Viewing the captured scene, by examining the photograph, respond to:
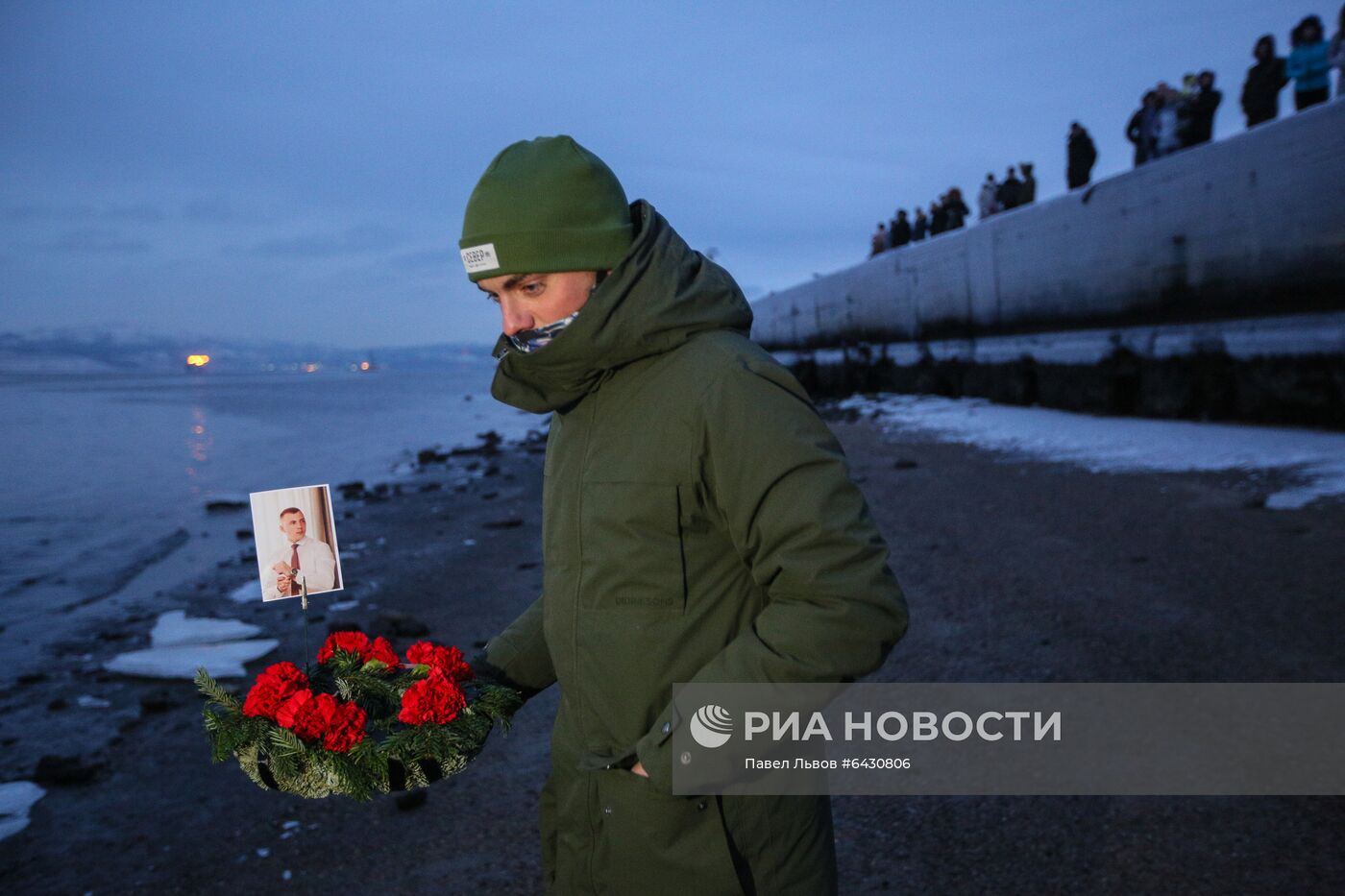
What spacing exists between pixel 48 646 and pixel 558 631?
812 centimetres

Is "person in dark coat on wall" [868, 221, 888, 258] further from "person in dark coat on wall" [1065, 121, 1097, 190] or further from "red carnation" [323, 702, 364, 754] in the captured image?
"red carnation" [323, 702, 364, 754]

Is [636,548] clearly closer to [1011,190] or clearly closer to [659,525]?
[659,525]

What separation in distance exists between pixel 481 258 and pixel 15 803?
14.9 ft

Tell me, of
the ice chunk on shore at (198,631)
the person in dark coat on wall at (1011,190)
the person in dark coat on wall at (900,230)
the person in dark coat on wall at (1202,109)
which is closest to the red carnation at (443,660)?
the ice chunk on shore at (198,631)

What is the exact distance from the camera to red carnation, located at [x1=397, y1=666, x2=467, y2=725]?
6.53 feet

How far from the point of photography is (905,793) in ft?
13.0

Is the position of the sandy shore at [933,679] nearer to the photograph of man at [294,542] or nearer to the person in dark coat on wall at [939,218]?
the photograph of man at [294,542]

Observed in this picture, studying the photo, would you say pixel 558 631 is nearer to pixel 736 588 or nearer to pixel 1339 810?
pixel 736 588

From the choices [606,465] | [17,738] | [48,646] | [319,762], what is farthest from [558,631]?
[48,646]

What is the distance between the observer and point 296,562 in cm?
210

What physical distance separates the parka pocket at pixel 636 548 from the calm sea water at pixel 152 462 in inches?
458

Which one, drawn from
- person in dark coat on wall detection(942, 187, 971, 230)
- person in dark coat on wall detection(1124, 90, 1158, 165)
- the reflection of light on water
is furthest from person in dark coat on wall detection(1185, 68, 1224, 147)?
the reflection of light on water

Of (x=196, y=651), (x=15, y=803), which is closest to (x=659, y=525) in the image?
(x=15, y=803)

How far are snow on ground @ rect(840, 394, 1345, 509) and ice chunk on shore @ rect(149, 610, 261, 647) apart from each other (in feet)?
27.5
